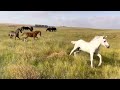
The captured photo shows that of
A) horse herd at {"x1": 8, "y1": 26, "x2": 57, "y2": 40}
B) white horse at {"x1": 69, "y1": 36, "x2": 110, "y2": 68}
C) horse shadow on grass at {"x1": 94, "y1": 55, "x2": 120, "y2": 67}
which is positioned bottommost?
horse shadow on grass at {"x1": 94, "y1": 55, "x2": 120, "y2": 67}

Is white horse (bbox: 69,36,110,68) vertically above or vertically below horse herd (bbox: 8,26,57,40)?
below

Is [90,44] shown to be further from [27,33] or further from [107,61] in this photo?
[27,33]

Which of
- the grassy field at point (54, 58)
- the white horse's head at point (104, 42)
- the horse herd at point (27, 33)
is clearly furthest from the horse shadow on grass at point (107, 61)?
the horse herd at point (27, 33)

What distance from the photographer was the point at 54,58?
528cm

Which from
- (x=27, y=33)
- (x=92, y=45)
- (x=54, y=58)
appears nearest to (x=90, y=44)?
(x=92, y=45)

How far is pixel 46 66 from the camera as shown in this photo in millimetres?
5234

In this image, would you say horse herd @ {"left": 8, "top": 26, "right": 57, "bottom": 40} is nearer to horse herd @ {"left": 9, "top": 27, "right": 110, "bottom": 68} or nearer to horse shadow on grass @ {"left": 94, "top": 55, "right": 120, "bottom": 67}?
horse herd @ {"left": 9, "top": 27, "right": 110, "bottom": 68}

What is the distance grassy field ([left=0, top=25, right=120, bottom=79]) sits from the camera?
520 cm

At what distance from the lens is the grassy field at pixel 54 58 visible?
520cm

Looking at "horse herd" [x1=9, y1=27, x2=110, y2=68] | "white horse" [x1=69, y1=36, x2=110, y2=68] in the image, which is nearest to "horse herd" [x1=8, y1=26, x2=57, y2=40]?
"horse herd" [x1=9, y1=27, x2=110, y2=68]

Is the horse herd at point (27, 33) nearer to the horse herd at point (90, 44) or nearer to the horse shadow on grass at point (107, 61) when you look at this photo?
the horse herd at point (90, 44)
